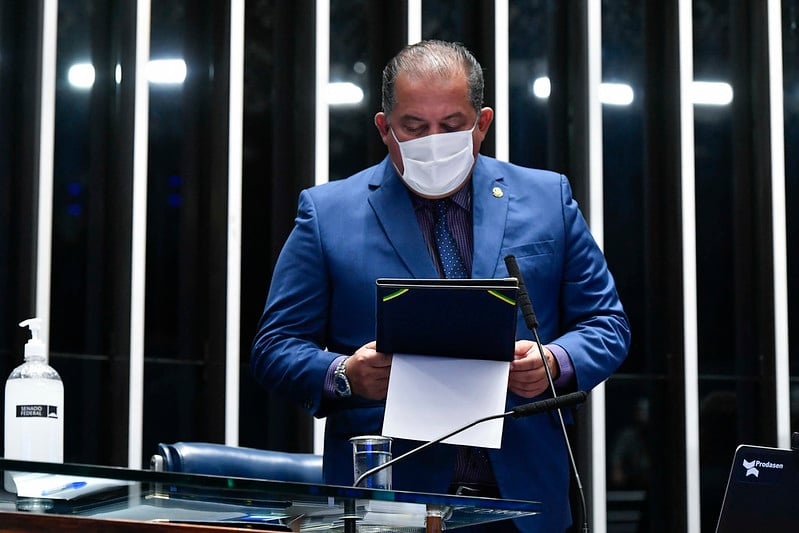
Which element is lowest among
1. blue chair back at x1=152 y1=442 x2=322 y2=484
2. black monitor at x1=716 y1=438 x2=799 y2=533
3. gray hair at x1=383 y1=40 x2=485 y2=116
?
blue chair back at x1=152 y1=442 x2=322 y2=484

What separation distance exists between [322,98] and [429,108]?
1631mm

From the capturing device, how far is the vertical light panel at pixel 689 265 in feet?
12.7

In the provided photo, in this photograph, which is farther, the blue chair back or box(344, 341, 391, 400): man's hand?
the blue chair back

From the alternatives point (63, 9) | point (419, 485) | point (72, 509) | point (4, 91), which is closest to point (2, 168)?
point (4, 91)

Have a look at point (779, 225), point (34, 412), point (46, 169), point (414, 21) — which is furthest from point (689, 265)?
point (34, 412)

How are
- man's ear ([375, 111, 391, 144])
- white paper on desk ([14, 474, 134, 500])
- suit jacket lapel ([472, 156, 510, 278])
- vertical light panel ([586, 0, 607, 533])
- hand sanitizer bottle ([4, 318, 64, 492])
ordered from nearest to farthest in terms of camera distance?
1. white paper on desk ([14, 474, 134, 500])
2. hand sanitizer bottle ([4, 318, 64, 492])
3. suit jacket lapel ([472, 156, 510, 278])
4. man's ear ([375, 111, 391, 144])
5. vertical light panel ([586, 0, 607, 533])

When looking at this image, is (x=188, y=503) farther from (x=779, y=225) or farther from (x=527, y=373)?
(x=779, y=225)

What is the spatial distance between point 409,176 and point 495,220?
19 cm

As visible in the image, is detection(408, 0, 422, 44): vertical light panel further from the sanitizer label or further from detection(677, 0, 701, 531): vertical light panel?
the sanitizer label

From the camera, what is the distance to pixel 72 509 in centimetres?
133

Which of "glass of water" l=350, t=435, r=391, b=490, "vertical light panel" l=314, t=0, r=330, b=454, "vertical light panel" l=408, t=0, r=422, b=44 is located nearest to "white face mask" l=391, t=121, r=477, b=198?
"glass of water" l=350, t=435, r=391, b=490

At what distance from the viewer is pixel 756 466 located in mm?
1802

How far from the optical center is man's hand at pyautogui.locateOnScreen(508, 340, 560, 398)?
6.52 ft

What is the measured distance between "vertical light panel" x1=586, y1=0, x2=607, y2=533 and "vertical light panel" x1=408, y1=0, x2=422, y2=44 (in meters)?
0.56
